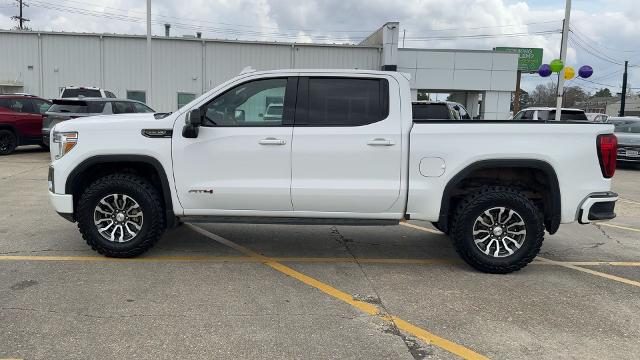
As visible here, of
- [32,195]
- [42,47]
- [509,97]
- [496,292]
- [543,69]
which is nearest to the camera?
[496,292]

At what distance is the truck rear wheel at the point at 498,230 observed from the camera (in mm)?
5230

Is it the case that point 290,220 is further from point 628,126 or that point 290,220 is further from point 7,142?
point 628,126

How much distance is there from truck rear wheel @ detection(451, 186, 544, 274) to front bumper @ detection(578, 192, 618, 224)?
16.2 inches

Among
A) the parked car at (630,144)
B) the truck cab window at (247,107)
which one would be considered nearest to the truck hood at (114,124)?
the truck cab window at (247,107)

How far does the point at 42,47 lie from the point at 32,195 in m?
20.8

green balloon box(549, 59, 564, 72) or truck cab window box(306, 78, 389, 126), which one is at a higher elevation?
green balloon box(549, 59, 564, 72)

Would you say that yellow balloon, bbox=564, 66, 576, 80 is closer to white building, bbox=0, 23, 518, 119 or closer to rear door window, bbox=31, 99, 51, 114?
white building, bbox=0, 23, 518, 119

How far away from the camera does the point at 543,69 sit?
69.7 ft

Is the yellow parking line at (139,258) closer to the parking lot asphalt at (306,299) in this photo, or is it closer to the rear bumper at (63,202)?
the parking lot asphalt at (306,299)

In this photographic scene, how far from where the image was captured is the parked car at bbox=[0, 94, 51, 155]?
1520cm

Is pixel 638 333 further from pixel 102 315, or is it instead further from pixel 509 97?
pixel 509 97

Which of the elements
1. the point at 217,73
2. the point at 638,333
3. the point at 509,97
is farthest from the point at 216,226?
the point at 509,97

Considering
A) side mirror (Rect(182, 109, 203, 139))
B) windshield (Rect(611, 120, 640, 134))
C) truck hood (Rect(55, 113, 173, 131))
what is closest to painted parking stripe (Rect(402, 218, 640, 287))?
side mirror (Rect(182, 109, 203, 139))

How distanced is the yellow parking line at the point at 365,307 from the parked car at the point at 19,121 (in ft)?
39.5
